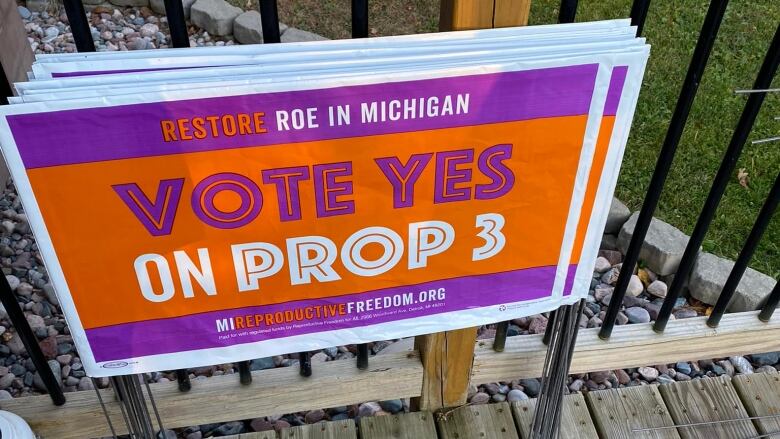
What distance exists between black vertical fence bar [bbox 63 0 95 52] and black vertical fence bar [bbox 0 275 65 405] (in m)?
0.57

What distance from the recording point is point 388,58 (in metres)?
1.34

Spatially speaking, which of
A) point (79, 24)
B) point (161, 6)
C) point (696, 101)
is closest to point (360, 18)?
point (79, 24)

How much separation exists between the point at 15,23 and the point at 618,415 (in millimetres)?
2927

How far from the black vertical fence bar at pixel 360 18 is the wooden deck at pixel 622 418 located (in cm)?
114

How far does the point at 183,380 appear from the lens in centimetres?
191

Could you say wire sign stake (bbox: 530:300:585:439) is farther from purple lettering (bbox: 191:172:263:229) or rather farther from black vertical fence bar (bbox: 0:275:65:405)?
black vertical fence bar (bbox: 0:275:65:405)

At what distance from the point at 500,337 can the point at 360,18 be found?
3.19 ft

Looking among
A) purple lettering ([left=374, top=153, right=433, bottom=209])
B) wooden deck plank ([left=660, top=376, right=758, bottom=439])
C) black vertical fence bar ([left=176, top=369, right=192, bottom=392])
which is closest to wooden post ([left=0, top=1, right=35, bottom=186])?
black vertical fence bar ([left=176, top=369, right=192, bottom=392])

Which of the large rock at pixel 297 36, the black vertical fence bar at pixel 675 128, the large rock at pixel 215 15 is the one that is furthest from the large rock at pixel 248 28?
the black vertical fence bar at pixel 675 128

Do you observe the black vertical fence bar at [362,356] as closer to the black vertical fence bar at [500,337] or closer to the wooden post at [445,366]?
the wooden post at [445,366]

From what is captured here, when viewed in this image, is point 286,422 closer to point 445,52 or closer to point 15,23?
point 445,52

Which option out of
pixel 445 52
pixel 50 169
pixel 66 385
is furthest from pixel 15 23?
pixel 445 52

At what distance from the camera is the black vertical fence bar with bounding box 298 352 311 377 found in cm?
192

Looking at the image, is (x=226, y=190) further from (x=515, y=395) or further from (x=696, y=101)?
(x=696, y=101)
